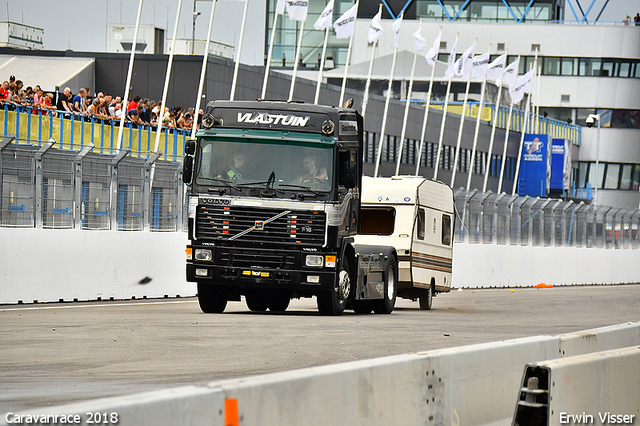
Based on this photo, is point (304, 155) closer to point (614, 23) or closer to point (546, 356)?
point (546, 356)

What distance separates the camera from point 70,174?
2169 cm

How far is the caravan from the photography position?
2350cm

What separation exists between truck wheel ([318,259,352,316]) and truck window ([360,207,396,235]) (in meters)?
4.22

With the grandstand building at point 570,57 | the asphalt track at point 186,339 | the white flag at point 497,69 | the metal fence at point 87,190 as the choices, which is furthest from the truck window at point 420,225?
the grandstand building at point 570,57

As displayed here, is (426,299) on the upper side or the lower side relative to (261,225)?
lower

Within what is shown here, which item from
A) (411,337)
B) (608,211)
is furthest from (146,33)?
(411,337)

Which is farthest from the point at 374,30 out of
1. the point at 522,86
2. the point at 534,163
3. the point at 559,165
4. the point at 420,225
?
the point at 559,165

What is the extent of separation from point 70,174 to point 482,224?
20569mm

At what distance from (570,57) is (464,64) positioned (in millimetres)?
39046

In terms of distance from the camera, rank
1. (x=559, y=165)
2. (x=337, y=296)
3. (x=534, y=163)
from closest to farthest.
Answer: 1. (x=337, y=296)
2. (x=534, y=163)
3. (x=559, y=165)

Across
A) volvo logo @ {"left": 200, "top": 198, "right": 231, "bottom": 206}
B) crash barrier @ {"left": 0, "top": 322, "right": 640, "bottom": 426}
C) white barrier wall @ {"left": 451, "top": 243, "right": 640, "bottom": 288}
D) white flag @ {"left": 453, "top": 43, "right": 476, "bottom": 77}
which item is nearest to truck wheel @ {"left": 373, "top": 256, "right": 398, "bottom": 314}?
volvo logo @ {"left": 200, "top": 198, "right": 231, "bottom": 206}

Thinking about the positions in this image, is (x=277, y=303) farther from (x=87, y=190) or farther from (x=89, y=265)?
(x=87, y=190)

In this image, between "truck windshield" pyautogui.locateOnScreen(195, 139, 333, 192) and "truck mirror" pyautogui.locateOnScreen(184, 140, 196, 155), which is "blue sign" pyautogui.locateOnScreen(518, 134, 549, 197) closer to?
"truck windshield" pyautogui.locateOnScreen(195, 139, 333, 192)

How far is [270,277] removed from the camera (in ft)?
60.5
